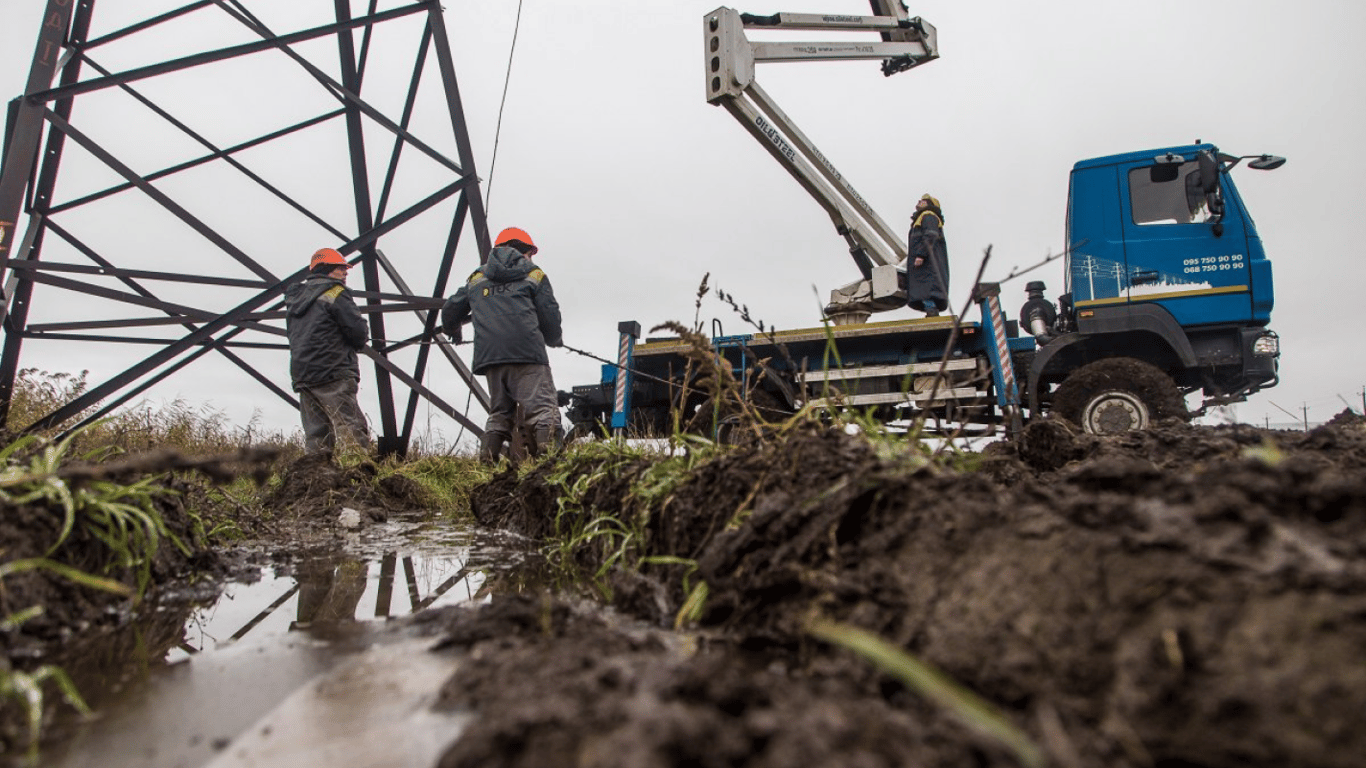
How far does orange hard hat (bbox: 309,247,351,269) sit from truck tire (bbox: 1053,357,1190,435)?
239 inches

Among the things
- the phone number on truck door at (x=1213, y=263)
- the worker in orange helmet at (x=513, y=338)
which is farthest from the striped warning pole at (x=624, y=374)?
the phone number on truck door at (x=1213, y=263)

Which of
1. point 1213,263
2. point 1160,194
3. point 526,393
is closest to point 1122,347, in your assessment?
point 1213,263

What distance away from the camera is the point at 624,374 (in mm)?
7277

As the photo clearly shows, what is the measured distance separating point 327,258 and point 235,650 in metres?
5.62

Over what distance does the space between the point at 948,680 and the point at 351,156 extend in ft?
24.0

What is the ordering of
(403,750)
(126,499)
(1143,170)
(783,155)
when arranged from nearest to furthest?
(403,750), (126,499), (1143,170), (783,155)

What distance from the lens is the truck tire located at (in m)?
6.21

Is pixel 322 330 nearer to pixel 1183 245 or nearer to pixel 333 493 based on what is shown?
pixel 333 493

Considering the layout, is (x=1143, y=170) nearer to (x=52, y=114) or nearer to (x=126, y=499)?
(x=126, y=499)

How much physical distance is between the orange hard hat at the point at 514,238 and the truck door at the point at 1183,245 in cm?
515

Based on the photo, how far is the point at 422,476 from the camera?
18.9ft

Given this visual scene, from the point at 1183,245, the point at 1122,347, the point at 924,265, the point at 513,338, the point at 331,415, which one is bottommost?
the point at 331,415

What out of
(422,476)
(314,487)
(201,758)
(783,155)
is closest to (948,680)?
(201,758)

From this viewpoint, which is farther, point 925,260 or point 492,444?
point 925,260
